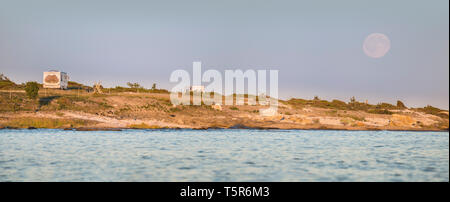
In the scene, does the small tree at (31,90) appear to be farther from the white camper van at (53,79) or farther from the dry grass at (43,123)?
the white camper van at (53,79)

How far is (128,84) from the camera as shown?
12825cm

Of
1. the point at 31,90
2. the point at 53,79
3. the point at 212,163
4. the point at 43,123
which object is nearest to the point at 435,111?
the point at 43,123

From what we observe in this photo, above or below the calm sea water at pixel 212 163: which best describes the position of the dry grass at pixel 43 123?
above

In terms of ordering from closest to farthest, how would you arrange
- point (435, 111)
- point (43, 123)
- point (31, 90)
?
point (43, 123) → point (31, 90) → point (435, 111)

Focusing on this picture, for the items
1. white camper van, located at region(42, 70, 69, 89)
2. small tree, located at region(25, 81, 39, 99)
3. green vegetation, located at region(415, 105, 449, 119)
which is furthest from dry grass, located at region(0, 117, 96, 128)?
green vegetation, located at region(415, 105, 449, 119)

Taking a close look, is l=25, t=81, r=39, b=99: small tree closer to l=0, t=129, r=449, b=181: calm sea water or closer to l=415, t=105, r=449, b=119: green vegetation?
l=0, t=129, r=449, b=181: calm sea water

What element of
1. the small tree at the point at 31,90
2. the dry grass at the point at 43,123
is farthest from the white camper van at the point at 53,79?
the dry grass at the point at 43,123

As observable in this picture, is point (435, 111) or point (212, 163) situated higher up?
point (435, 111)

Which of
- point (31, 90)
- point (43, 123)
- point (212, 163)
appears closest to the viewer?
point (212, 163)

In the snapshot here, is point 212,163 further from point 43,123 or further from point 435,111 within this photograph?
point 435,111

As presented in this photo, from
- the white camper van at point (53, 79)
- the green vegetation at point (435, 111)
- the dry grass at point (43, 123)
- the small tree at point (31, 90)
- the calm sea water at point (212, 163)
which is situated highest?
the white camper van at point (53, 79)
